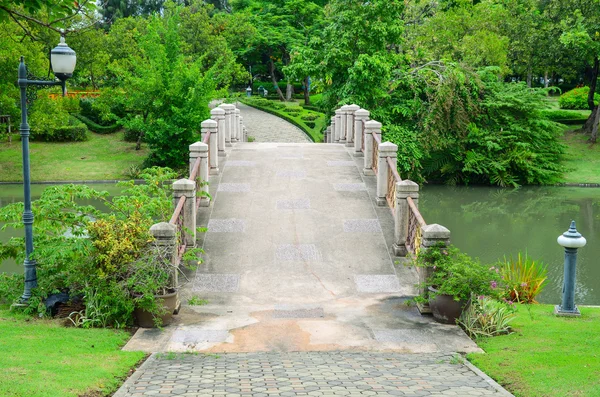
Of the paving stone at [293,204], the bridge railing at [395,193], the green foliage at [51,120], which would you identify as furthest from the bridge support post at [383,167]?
the green foliage at [51,120]

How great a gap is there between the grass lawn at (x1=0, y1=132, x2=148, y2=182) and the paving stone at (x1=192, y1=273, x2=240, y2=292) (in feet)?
73.6

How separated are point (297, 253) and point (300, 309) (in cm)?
222

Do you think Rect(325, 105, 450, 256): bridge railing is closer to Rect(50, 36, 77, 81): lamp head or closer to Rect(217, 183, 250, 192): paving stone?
Rect(217, 183, 250, 192): paving stone

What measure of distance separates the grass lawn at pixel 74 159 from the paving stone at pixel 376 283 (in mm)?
23351

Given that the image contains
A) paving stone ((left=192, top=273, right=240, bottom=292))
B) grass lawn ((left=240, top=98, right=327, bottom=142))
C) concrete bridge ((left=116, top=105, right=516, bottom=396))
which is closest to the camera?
concrete bridge ((left=116, top=105, right=516, bottom=396))

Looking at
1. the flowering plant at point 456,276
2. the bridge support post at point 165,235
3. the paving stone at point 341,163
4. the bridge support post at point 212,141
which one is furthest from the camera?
the paving stone at point 341,163

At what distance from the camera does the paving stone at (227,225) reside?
1312cm

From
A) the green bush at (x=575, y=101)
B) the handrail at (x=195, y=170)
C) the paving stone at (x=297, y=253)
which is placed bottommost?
the paving stone at (x=297, y=253)

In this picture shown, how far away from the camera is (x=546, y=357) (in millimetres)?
7641

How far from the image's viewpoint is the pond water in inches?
637

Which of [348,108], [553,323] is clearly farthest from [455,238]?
[553,323]

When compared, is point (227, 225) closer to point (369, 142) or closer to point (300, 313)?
point (300, 313)

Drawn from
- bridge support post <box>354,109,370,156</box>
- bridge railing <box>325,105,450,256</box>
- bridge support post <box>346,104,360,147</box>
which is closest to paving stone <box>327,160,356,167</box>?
bridge railing <box>325,105,450,256</box>

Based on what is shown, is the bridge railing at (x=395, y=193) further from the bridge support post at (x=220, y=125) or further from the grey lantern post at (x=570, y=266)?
the bridge support post at (x=220, y=125)
